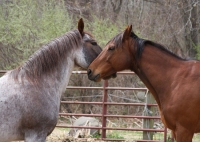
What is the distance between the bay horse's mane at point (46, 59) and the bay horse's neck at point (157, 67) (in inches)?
32.9

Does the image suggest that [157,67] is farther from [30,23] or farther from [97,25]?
[30,23]

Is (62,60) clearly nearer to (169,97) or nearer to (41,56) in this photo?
(41,56)

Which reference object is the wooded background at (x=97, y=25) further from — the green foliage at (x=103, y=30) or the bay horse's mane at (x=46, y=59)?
the bay horse's mane at (x=46, y=59)

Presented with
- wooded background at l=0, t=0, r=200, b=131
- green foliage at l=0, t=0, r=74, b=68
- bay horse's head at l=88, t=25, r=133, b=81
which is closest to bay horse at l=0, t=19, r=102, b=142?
bay horse's head at l=88, t=25, r=133, b=81

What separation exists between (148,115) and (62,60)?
12.9 feet

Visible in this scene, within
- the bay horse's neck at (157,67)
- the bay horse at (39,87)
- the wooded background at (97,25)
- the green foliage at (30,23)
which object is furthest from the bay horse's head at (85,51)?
the green foliage at (30,23)

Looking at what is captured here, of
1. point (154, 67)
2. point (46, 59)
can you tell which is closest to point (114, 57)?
point (154, 67)

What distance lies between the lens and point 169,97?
492cm

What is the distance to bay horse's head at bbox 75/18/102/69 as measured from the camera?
5.04m

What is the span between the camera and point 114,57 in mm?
5121

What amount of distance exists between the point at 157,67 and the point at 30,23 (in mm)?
9353

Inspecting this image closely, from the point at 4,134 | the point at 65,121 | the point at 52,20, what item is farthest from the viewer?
the point at 52,20

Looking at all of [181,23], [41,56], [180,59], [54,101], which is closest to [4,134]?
[54,101]

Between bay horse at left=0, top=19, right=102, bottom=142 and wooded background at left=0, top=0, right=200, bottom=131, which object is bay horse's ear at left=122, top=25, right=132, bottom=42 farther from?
wooded background at left=0, top=0, right=200, bottom=131
